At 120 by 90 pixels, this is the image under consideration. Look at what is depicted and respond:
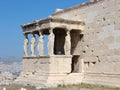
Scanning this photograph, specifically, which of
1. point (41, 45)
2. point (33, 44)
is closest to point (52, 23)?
point (41, 45)

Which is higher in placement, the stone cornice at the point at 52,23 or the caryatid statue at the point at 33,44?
the stone cornice at the point at 52,23

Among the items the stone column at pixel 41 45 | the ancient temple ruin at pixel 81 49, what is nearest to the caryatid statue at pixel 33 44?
the ancient temple ruin at pixel 81 49

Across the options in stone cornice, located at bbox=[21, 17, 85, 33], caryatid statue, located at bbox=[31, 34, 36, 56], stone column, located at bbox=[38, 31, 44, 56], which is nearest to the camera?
stone cornice, located at bbox=[21, 17, 85, 33]

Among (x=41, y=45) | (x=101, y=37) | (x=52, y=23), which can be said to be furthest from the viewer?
(x=41, y=45)

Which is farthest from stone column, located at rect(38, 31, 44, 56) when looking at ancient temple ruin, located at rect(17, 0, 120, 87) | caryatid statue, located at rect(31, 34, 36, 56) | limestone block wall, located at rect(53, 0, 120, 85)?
limestone block wall, located at rect(53, 0, 120, 85)

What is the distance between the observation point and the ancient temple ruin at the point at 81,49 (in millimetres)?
20641

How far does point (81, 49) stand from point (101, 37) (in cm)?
229

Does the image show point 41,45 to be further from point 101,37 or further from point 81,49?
point 101,37

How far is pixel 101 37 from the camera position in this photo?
21516 millimetres

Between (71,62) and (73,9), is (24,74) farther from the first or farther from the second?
(73,9)

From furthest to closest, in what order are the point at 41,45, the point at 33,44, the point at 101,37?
the point at 33,44, the point at 41,45, the point at 101,37

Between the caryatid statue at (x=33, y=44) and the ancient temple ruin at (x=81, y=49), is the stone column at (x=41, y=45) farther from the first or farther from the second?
the caryatid statue at (x=33, y=44)

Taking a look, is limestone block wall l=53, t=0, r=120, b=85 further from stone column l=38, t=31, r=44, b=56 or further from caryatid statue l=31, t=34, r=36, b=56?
caryatid statue l=31, t=34, r=36, b=56

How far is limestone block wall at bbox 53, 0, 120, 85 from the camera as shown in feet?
66.9
